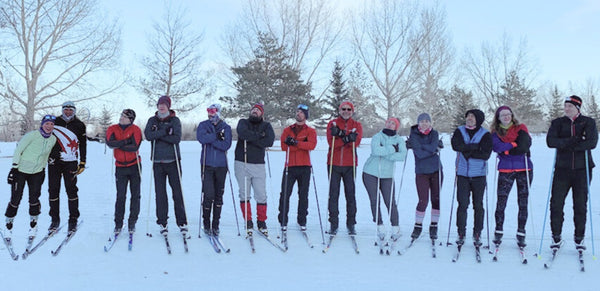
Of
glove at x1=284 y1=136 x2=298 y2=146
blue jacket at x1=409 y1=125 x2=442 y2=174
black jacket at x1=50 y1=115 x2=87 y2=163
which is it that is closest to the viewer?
blue jacket at x1=409 y1=125 x2=442 y2=174

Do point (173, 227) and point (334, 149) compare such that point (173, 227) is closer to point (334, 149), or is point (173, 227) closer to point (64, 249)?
point (64, 249)

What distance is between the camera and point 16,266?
13.6 feet

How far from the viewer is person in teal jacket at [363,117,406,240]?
5.39 m

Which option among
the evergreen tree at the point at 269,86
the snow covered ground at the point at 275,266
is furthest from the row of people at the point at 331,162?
the evergreen tree at the point at 269,86

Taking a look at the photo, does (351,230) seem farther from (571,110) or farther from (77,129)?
(77,129)

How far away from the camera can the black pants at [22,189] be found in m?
5.16

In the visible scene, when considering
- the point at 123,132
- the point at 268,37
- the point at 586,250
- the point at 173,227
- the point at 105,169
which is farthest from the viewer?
the point at 268,37

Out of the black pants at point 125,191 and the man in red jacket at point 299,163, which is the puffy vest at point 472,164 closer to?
the man in red jacket at point 299,163

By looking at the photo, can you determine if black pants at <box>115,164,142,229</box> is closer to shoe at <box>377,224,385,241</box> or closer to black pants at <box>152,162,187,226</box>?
black pants at <box>152,162,187,226</box>

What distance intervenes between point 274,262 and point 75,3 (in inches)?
686

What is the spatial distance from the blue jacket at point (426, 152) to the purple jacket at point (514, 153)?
675mm

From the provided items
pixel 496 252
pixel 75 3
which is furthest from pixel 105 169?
pixel 496 252

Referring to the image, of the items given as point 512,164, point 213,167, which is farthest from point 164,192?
point 512,164

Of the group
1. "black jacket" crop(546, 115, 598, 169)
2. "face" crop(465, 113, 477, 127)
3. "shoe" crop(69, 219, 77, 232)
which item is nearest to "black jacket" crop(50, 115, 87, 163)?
"shoe" crop(69, 219, 77, 232)
